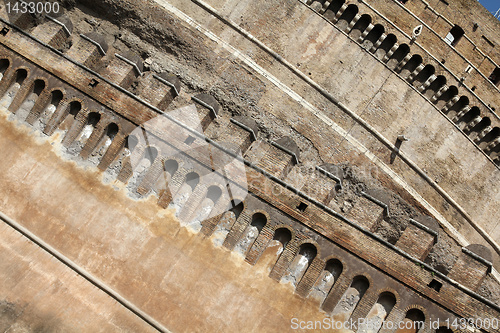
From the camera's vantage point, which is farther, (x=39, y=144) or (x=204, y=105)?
(x=204, y=105)

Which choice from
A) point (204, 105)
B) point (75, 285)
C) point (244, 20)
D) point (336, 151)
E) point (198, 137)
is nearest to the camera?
point (75, 285)

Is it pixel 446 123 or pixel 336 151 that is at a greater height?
pixel 446 123

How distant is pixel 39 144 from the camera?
1209 cm

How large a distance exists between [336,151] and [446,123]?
5139 millimetres

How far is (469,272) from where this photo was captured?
11406mm

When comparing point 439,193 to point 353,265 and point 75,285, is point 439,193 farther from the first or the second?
point 75,285

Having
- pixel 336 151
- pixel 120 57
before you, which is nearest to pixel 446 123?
pixel 336 151

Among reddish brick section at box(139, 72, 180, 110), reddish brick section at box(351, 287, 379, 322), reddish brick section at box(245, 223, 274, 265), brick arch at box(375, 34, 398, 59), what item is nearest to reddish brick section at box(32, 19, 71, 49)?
reddish brick section at box(139, 72, 180, 110)

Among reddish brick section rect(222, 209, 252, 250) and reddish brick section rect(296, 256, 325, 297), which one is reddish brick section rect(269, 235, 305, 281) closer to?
reddish brick section rect(296, 256, 325, 297)

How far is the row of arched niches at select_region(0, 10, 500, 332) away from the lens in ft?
36.0

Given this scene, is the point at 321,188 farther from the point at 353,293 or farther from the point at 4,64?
the point at 4,64

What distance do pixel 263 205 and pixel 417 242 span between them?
13.5ft

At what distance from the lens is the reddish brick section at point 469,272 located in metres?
11.3

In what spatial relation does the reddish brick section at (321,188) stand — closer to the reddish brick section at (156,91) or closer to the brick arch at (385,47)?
the reddish brick section at (156,91)
